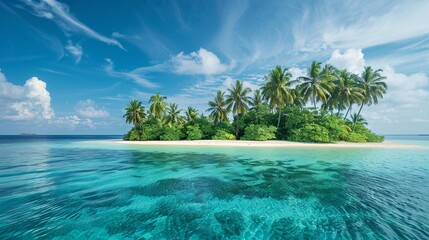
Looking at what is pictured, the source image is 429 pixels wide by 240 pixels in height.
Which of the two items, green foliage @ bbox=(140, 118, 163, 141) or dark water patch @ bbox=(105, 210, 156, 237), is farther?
green foliage @ bbox=(140, 118, 163, 141)

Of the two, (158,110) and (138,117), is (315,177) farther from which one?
(138,117)

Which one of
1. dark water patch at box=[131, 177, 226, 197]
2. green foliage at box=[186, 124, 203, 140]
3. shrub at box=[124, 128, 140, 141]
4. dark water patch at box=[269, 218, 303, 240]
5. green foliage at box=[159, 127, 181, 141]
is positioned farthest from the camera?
shrub at box=[124, 128, 140, 141]

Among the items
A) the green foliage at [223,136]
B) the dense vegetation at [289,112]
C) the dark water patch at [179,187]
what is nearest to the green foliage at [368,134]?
the dense vegetation at [289,112]

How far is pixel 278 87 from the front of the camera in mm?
30344

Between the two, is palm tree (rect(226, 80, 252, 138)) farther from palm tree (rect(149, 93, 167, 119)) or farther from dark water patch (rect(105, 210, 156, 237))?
dark water patch (rect(105, 210, 156, 237))

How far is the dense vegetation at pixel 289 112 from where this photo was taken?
30172mm

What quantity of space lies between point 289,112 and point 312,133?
21.3 feet

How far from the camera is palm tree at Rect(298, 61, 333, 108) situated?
99.3 ft

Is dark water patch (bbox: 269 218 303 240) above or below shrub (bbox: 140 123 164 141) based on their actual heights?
below

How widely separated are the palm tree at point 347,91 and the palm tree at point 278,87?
7225mm

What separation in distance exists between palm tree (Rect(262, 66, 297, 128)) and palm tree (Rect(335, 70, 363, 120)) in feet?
23.7

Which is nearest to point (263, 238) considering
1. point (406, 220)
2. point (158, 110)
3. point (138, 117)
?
point (406, 220)

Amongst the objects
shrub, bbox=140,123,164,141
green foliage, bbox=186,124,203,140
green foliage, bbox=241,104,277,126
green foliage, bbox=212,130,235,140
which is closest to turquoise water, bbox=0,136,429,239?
green foliage, bbox=241,104,277,126

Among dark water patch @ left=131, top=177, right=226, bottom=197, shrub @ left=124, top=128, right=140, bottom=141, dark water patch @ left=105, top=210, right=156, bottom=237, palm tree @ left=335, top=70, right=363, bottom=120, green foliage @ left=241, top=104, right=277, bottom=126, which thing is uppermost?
palm tree @ left=335, top=70, right=363, bottom=120
